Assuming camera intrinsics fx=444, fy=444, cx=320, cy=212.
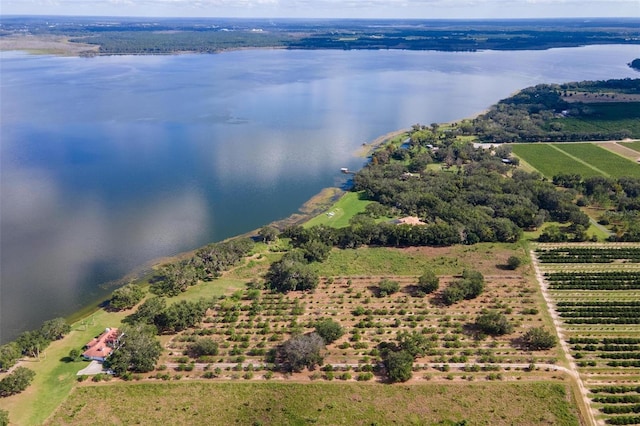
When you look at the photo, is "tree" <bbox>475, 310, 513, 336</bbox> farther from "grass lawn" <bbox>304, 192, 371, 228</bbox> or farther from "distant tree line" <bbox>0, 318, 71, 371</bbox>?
"distant tree line" <bbox>0, 318, 71, 371</bbox>

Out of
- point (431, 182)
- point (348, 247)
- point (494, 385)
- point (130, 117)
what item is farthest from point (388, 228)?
point (130, 117)

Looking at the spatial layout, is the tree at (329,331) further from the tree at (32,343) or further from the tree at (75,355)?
the tree at (32,343)

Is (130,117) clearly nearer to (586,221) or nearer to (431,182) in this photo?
(431,182)

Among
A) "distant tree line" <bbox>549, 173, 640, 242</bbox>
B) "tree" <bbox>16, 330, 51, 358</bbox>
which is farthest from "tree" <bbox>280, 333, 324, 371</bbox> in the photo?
"distant tree line" <bbox>549, 173, 640, 242</bbox>

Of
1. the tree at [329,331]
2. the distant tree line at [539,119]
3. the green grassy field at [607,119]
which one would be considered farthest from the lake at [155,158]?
the green grassy field at [607,119]

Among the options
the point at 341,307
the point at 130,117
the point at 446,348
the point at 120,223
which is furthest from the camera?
the point at 130,117

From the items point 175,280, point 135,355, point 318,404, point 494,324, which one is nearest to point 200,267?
point 175,280

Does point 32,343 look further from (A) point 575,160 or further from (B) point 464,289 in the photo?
(A) point 575,160
